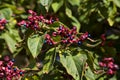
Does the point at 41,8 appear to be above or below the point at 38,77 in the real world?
above

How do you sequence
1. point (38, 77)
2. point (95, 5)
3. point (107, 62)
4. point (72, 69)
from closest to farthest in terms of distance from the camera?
point (72, 69), point (38, 77), point (107, 62), point (95, 5)

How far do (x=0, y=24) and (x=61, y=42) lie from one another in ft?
2.15

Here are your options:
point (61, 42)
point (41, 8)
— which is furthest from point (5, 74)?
point (41, 8)

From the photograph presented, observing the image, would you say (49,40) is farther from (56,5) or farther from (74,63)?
(56,5)

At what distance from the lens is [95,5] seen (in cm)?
325

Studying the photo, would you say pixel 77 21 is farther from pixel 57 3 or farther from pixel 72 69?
pixel 72 69

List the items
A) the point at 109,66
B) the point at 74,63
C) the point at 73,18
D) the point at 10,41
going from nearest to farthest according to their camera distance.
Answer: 1. the point at 74,63
2. the point at 109,66
3. the point at 10,41
4. the point at 73,18

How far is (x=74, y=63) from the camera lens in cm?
242

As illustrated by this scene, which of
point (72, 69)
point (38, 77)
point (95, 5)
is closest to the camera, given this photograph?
point (72, 69)

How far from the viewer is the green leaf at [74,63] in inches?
93.7

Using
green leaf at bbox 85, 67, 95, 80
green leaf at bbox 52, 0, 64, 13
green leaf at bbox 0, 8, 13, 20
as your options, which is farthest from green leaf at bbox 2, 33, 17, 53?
green leaf at bbox 85, 67, 95, 80

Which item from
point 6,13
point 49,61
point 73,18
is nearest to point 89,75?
point 49,61

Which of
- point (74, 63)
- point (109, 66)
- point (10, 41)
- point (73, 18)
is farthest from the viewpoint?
point (73, 18)

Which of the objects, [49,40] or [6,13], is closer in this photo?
[49,40]
